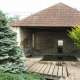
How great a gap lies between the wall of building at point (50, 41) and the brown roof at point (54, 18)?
14.3ft

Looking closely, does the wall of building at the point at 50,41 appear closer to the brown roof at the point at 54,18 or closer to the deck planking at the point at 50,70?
the brown roof at the point at 54,18

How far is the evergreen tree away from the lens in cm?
711

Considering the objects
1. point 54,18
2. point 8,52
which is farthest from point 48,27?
point 8,52

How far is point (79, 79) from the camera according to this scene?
837cm

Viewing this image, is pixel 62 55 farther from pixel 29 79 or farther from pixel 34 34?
pixel 29 79

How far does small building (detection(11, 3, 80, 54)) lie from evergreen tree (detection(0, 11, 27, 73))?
21.2ft

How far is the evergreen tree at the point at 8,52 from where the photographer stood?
23.3 feet

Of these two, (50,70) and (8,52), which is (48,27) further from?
(8,52)

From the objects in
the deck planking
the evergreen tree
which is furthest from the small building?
the evergreen tree

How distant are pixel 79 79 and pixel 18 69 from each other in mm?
2879

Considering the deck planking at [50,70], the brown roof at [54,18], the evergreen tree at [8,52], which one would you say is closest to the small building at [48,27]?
the brown roof at [54,18]

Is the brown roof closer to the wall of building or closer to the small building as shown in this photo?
the small building

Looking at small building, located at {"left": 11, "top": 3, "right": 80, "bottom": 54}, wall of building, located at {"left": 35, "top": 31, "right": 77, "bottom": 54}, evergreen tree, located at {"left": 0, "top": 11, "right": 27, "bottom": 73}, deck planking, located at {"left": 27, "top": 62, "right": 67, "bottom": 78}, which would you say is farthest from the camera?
wall of building, located at {"left": 35, "top": 31, "right": 77, "bottom": 54}

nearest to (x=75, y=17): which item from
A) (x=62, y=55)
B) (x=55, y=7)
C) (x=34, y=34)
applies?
(x=55, y=7)
